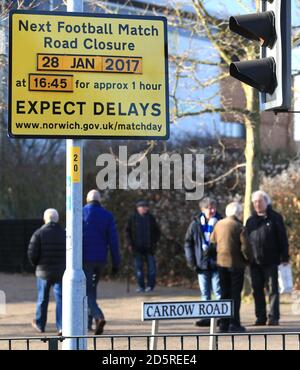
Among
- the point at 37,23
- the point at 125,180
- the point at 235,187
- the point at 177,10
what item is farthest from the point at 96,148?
the point at 37,23

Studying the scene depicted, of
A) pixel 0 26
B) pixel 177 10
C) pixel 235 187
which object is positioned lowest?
pixel 235 187

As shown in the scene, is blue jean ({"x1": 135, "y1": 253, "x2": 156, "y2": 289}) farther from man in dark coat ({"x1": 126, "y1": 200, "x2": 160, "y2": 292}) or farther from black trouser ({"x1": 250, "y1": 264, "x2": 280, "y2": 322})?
black trouser ({"x1": 250, "y1": 264, "x2": 280, "y2": 322})

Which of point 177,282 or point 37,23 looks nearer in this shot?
point 37,23

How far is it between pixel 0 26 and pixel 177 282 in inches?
305

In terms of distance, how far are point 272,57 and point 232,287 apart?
4645 millimetres

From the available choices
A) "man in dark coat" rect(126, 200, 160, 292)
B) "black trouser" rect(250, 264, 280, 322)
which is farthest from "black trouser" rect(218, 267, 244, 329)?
"man in dark coat" rect(126, 200, 160, 292)

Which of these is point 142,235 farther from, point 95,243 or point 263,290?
point 95,243

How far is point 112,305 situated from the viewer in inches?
545

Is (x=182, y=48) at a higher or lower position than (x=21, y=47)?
higher

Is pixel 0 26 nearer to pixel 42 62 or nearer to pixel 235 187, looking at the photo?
pixel 42 62

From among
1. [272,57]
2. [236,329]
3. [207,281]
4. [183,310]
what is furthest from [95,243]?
[272,57]

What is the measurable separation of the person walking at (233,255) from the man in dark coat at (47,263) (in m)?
2.10

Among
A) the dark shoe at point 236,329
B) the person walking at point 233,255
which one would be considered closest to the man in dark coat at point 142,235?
the person walking at point 233,255

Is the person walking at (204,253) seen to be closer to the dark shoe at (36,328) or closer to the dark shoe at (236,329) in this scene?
the dark shoe at (236,329)
